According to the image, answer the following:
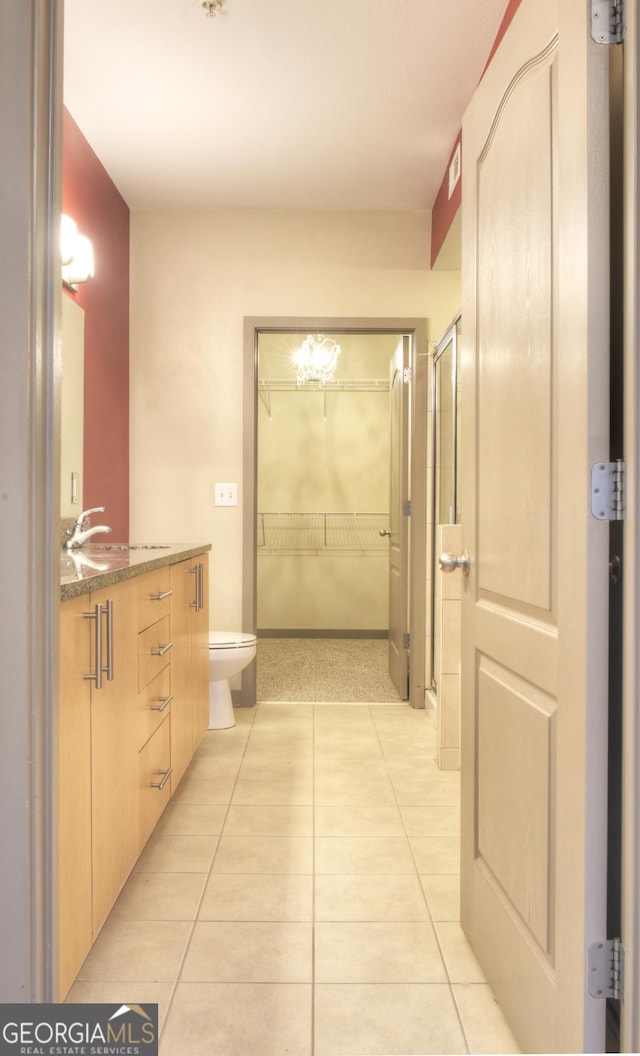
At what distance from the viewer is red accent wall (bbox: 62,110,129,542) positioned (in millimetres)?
2959

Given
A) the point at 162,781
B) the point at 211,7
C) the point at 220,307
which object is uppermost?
the point at 211,7

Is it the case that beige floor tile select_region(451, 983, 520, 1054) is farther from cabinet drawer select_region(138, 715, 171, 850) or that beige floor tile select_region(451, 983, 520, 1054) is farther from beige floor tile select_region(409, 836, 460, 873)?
cabinet drawer select_region(138, 715, 171, 850)

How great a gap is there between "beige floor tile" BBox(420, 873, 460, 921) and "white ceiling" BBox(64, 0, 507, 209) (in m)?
2.63

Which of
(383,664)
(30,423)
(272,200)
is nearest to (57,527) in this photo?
(30,423)

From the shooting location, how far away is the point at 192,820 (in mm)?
2332

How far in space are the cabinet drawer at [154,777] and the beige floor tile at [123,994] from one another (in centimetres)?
37

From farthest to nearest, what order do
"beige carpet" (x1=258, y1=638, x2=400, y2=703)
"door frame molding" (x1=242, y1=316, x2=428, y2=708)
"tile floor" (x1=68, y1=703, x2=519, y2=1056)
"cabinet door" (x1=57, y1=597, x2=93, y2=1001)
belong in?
"beige carpet" (x1=258, y1=638, x2=400, y2=703), "door frame molding" (x1=242, y1=316, x2=428, y2=708), "tile floor" (x1=68, y1=703, x2=519, y2=1056), "cabinet door" (x1=57, y1=597, x2=93, y2=1001)

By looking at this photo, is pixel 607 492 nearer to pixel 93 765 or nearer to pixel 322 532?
pixel 93 765

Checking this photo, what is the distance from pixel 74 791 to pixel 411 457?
9.10 ft

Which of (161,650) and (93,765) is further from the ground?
(161,650)

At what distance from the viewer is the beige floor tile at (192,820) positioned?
2.25 m

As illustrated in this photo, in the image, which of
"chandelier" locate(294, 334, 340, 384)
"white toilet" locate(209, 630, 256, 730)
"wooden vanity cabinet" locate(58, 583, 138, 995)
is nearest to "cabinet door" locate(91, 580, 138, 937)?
"wooden vanity cabinet" locate(58, 583, 138, 995)

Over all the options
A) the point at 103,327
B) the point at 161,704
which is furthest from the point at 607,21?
the point at 103,327

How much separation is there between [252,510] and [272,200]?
1593 mm
